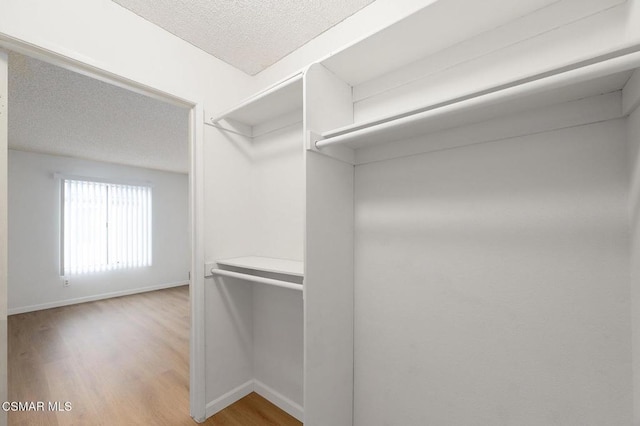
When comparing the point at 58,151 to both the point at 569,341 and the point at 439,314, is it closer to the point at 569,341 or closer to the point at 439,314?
the point at 439,314

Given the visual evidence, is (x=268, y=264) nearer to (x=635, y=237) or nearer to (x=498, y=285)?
(x=498, y=285)

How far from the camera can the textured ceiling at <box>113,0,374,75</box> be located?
142cm

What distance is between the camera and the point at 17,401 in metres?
1.93

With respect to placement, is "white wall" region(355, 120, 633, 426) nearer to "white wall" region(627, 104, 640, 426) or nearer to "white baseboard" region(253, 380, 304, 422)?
"white wall" region(627, 104, 640, 426)

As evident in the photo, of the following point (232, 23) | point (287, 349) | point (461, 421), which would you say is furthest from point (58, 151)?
point (461, 421)

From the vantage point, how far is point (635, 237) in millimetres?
788

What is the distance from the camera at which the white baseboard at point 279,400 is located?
5.64 feet

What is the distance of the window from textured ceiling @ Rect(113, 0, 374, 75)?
4.48 meters

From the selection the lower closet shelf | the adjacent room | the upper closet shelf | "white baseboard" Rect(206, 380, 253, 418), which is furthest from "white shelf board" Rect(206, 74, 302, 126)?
"white baseboard" Rect(206, 380, 253, 418)

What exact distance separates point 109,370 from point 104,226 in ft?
11.4

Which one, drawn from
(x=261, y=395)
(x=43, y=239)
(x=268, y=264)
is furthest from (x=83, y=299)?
(x=268, y=264)

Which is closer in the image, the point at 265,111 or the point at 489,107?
the point at 489,107

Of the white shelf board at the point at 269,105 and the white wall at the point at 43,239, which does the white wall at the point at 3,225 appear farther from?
the white wall at the point at 43,239

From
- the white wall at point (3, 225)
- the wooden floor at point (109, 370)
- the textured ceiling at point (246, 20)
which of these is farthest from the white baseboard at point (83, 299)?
the textured ceiling at point (246, 20)
